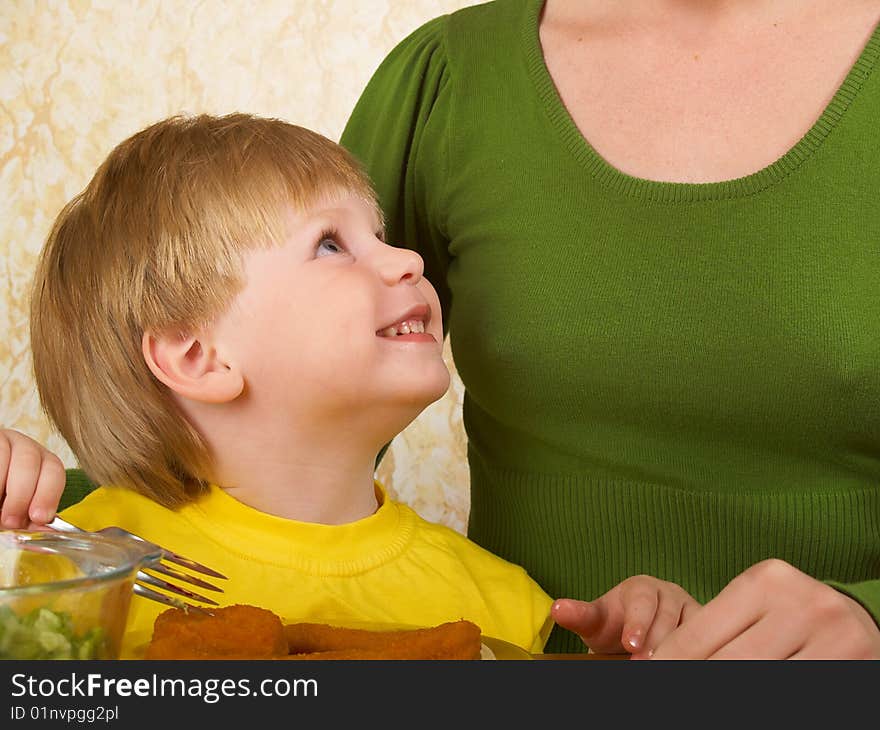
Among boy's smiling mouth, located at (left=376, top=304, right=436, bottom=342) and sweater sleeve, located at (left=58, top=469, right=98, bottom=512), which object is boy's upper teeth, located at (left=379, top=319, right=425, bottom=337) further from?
sweater sleeve, located at (left=58, top=469, right=98, bottom=512)

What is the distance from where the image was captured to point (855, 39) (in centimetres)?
118

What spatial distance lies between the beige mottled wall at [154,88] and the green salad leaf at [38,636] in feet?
5.38

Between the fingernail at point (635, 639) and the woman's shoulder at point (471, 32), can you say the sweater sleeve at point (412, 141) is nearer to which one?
the woman's shoulder at point (471, 32)

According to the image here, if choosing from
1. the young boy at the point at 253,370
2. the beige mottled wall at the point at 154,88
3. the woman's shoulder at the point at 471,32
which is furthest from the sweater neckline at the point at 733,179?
the beige mottled wall at the point at 154,88

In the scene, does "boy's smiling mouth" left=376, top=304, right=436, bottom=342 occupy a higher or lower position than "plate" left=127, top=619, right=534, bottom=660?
higher

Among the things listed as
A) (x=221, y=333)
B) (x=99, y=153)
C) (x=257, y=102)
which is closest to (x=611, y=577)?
(x=221, y=333)

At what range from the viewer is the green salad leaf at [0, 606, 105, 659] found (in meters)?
0.58

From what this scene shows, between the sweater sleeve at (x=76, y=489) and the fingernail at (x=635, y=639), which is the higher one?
the fingernail at (x=635, y=639)

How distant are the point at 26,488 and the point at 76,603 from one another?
342 millimetres

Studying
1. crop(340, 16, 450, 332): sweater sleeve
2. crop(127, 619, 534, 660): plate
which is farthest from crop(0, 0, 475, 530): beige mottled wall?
crop(127, 619, 534, 660): plate

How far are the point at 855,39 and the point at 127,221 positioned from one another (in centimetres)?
74

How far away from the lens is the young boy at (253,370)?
102 cm

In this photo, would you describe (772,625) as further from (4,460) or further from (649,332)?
(4,460)

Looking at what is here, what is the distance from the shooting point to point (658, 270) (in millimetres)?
1147
